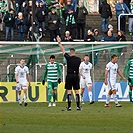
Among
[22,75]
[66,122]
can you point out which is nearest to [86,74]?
[22,75]

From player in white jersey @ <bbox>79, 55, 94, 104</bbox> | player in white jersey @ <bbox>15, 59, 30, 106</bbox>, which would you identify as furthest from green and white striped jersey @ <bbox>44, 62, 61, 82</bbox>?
player in white jersey @ <bbox>79, 55, 94, 104</bbox>

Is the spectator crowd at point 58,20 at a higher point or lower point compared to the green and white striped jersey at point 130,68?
higher

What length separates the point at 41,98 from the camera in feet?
115

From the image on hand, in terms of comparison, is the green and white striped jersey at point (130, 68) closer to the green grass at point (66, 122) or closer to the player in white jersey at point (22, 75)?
the player in white jersey at point (22, 75)

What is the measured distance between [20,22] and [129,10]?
6101 millimetres

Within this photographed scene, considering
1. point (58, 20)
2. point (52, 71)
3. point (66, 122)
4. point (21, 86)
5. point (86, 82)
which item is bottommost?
point (66, 122)

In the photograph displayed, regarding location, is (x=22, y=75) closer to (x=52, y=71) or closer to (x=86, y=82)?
(x=52, y=71)

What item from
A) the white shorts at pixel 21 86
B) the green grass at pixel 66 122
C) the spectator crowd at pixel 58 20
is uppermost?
the spectator crowd at pixel 58 20

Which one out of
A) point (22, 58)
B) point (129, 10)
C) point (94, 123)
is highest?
point (129, 10)

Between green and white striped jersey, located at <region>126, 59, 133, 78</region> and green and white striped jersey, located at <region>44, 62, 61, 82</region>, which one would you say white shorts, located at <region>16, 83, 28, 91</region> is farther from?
green and white striped jersey, located at <region>126, 59, 133, 78</region>

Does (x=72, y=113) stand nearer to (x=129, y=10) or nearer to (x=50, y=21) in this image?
(x=50, y=21)

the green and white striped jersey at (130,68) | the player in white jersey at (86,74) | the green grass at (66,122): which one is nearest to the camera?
the green grass at (66,122)

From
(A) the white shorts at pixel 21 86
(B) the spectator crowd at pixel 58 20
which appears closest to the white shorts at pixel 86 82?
(A) the white shorts at pixel 21 86

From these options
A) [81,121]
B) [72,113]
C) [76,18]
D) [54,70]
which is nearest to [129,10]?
[76,18]
